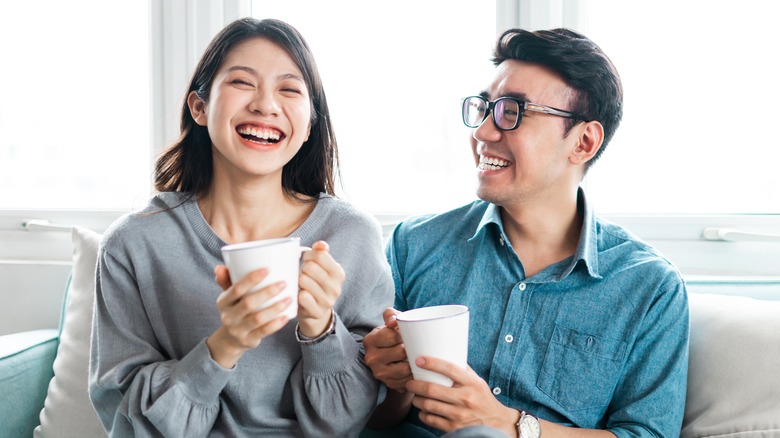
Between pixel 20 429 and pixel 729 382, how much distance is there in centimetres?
165

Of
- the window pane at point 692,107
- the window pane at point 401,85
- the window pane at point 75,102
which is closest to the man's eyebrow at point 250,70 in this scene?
the window pane at point 401,85

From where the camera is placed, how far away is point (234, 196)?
1.50 meters

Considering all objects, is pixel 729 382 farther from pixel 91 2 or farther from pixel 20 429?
pixel 91 2

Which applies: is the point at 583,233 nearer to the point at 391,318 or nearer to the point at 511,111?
the point at 511,111

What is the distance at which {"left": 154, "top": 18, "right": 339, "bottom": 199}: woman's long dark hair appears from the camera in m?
1.48

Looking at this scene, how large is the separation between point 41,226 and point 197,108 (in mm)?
1303

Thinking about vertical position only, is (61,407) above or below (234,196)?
below

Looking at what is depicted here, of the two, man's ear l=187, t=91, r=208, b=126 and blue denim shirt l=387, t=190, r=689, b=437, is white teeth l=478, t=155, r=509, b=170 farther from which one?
Result: man's ear l=187, t=91, r=208, b=126

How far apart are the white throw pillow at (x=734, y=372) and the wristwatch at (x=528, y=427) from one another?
32 centimetres

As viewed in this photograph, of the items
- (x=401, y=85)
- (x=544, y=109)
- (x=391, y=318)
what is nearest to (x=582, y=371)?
(x=391, y=318)

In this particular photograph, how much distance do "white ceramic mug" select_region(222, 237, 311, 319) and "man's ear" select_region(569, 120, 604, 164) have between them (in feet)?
2.85

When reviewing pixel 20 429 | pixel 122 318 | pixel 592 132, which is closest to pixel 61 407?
pixel 20 429

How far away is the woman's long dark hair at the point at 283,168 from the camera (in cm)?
148

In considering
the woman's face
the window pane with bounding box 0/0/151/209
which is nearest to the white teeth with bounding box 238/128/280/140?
the woman's face
